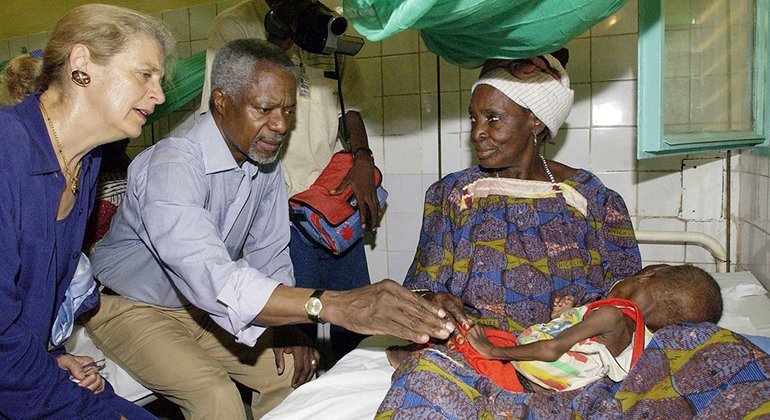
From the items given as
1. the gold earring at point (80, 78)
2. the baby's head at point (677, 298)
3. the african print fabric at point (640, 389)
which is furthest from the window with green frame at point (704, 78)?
the gold earring at point (80, 78)

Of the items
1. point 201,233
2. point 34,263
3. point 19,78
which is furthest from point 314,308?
point 19,78

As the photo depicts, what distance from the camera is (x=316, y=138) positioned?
2.60 m

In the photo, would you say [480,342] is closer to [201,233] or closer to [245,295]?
[245,295]

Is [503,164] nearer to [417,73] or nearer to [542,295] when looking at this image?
[542,295]

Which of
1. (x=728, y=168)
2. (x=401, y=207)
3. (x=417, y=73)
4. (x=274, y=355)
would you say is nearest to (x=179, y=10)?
(x=417, y=73)

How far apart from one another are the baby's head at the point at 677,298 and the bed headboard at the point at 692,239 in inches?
37.3

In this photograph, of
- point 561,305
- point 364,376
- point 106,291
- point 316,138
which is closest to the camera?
point 364,376

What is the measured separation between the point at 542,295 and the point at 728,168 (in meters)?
1.31

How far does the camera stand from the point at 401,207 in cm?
317

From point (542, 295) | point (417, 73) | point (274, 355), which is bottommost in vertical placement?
point (274, 355)

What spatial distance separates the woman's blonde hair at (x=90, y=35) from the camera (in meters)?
1.47

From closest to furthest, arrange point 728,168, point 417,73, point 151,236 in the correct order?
point 151,236, point 728,168, point 417,73

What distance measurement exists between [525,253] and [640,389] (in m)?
0.58

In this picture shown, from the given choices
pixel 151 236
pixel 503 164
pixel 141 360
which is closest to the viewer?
pixel 151 236
